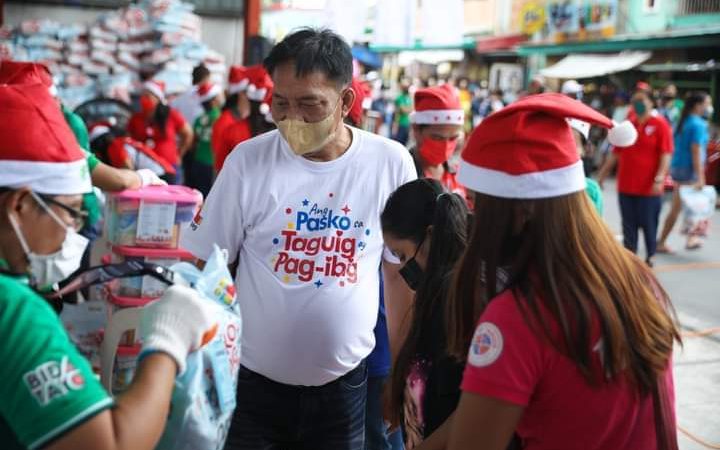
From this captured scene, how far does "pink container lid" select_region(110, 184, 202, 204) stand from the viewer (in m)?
3.95

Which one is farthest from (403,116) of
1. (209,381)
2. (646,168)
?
(209,381)

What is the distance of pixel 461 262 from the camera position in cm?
165

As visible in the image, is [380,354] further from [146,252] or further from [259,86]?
[259,86]

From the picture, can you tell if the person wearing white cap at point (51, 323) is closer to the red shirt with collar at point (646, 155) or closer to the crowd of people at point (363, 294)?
the crowd of people at point (363, 294)

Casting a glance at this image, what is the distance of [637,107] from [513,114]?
7.07 m

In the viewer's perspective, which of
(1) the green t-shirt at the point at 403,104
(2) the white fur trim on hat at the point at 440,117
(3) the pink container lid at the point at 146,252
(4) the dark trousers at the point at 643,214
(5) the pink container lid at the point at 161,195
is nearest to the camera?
(5) the pink container lid at the point at 161,195

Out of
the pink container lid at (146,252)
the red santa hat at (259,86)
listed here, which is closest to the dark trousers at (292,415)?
the pink container lid at (146,252)

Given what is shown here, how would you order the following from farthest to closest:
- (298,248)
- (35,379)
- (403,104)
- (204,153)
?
(403,104) < (204,153) < (298,248) < (35,379)

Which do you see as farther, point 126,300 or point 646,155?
point 646,155

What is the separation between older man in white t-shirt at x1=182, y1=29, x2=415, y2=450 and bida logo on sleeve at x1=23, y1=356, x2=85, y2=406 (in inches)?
45.2

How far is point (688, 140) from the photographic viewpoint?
9.31 metres

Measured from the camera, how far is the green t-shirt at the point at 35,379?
123 cm

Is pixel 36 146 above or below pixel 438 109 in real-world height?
below

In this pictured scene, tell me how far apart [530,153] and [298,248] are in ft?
3.36
